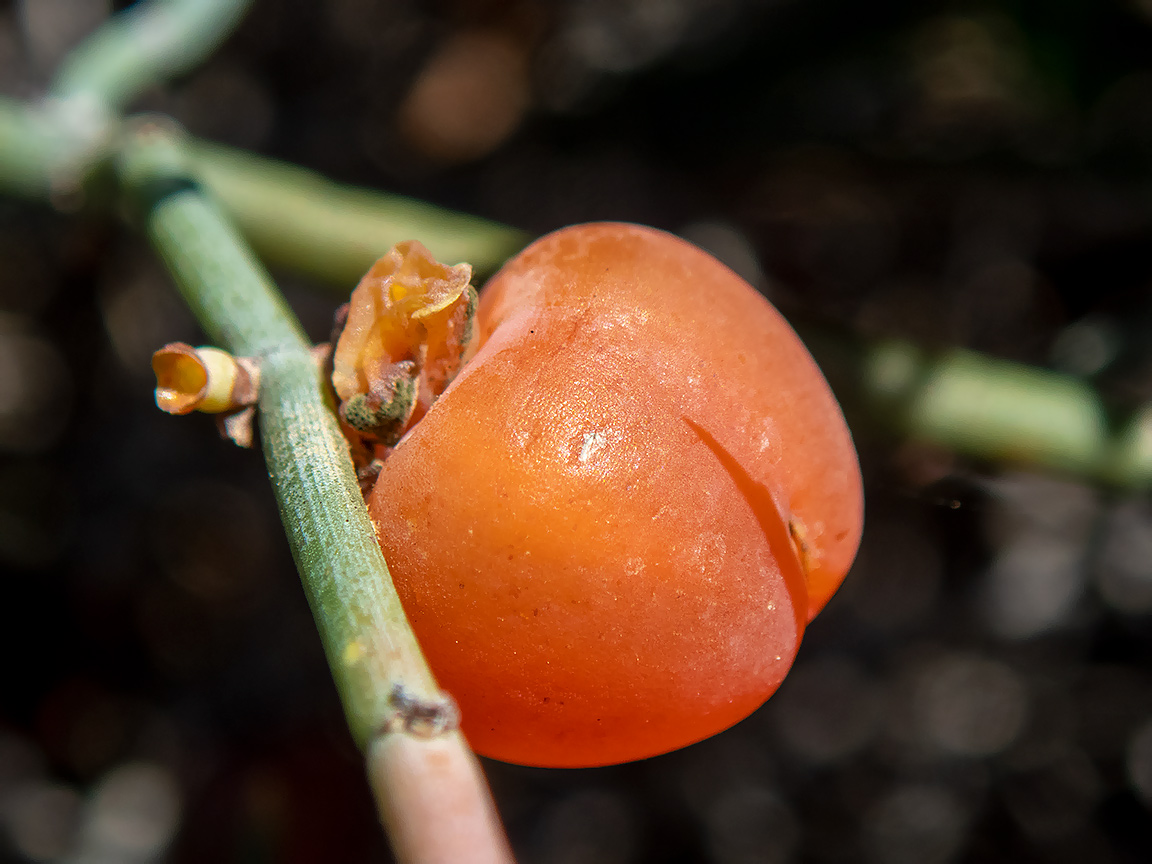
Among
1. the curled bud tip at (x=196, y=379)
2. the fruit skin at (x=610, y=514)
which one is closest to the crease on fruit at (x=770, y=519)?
the fruit skin at (x=610, y=514)

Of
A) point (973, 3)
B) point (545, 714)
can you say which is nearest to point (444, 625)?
point (545, 714)

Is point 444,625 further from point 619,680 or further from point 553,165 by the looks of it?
point 553,165

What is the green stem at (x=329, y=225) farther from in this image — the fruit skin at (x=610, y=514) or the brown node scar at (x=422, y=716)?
the brown node scar at (x=422, y=716)

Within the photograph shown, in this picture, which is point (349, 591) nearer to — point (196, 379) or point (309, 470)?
point (309, 470)

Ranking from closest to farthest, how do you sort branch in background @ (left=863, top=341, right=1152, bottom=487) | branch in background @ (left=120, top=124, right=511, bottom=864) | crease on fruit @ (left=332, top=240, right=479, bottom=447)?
branch in background @ (left=120, top=124, right=511, bottom=864), crease on fruit @ (left=332, top=240, right=479, bottom=447), branch in background @ (left=863, top=341, right=1152, bottom=487)

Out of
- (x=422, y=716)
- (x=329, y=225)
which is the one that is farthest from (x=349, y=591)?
(x=329, y=225)

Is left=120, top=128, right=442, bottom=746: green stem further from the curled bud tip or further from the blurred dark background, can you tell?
the blurred dark background

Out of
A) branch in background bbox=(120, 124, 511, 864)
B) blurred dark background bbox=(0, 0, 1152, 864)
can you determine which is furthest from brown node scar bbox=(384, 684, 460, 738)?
blurred dark background bbox=(0, 0, 1152, 864)
